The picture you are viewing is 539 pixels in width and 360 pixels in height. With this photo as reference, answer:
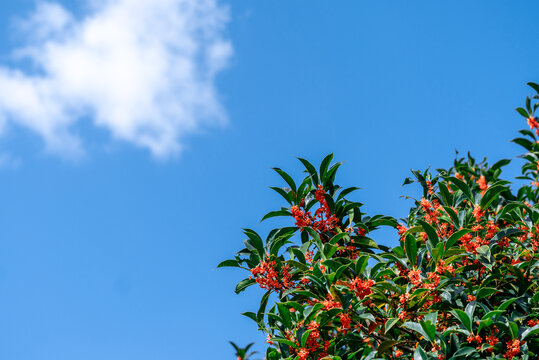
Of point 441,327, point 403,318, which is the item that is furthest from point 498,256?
point 403,318

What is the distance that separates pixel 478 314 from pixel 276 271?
1.82m

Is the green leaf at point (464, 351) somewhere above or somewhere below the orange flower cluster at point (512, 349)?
above

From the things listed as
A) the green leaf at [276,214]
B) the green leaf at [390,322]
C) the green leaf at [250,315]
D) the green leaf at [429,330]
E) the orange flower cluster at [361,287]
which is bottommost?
the green leaf at [429,330]

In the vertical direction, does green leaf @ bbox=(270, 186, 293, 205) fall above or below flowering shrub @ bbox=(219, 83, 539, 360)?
above

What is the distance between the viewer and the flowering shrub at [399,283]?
3.85 metres

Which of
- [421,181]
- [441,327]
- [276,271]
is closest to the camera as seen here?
[441,327]

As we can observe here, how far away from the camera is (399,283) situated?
185 inches

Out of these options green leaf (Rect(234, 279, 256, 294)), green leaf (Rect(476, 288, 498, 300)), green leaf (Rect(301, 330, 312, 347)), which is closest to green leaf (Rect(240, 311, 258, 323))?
green leaf (Rect(234, 279, 256, 294))

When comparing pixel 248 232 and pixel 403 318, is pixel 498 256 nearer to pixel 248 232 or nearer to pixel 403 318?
pixel 403 318

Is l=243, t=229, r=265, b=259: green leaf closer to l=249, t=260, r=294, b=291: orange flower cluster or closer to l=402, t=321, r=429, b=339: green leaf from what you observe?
l=249, t=260, r=294, b=291: orange flower cluster

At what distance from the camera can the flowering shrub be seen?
151 inches

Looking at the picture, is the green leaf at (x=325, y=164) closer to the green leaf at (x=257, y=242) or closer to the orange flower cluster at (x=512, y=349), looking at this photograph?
the green leaf at (x=257, y=242)

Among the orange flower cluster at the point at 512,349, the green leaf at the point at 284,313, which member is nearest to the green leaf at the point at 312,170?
the green leaf at the point at 284,313

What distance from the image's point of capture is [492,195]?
4430mm
